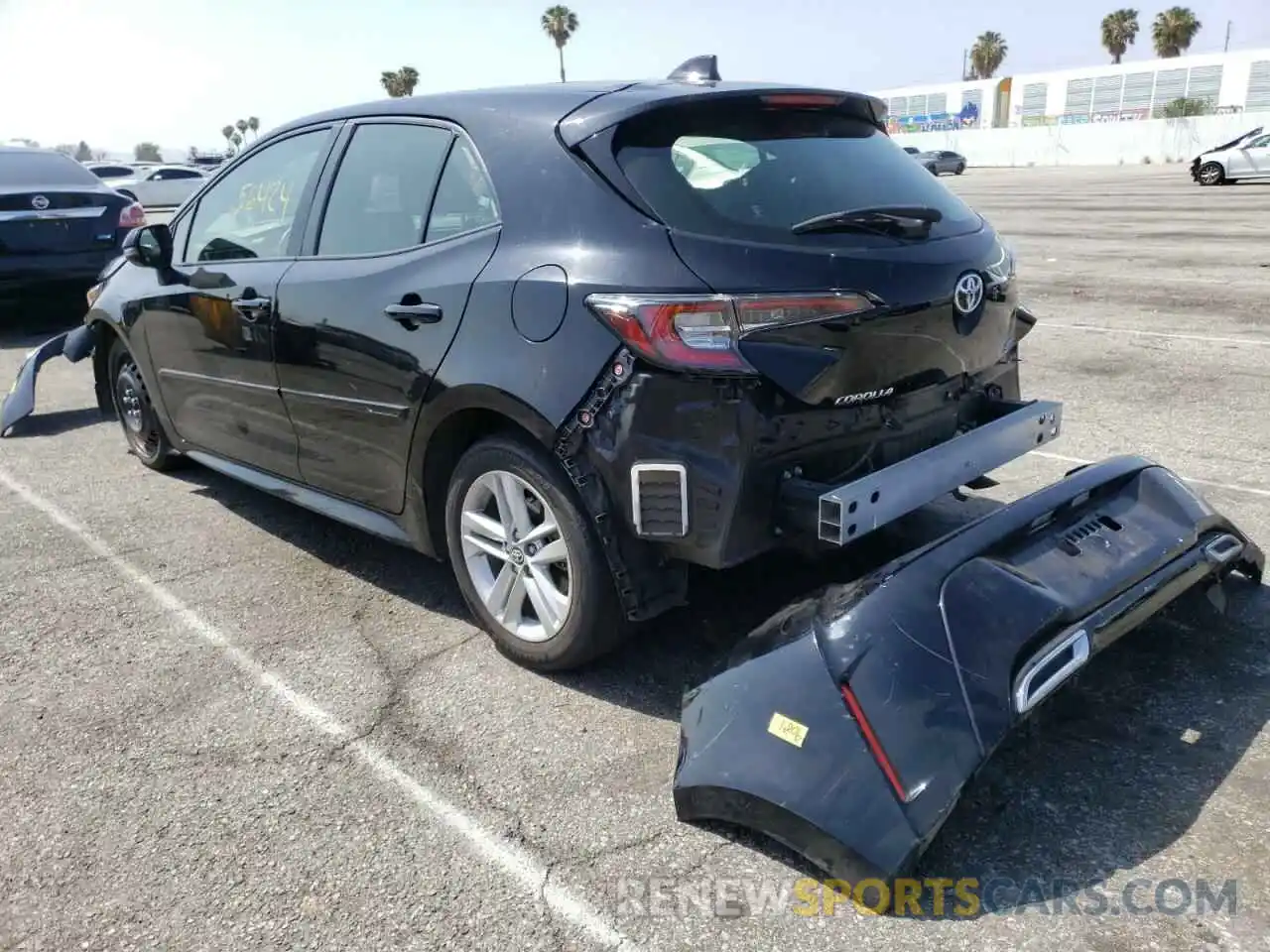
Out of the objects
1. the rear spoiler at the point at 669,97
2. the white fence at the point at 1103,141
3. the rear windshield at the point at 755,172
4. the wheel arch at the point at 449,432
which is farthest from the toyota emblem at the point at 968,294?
the white fence at the point at 1103,141

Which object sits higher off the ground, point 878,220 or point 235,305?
point 878,220

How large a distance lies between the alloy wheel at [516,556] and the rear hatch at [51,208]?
863 centimetres

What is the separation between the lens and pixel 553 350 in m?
2.96

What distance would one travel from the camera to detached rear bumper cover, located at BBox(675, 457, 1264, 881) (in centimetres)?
230

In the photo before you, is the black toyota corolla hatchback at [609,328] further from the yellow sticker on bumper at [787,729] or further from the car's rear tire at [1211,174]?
Result: the car's rear tire at [1211,174]

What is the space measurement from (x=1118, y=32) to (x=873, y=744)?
93.8 metres

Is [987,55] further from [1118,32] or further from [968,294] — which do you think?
[968,294]

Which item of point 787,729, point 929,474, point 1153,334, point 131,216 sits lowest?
point 1153,334

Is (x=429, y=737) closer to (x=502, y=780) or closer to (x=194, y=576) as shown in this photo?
(x=502, y=780)

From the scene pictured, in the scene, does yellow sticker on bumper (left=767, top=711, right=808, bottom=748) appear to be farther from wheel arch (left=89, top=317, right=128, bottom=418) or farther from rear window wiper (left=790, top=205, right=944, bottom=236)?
wheel arch (left=89, top=317, right=128, bottom=418)

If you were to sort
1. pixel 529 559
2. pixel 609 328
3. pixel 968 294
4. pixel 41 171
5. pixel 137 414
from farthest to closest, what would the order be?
pixel 41 171, pixel 137 414, pixel 529 559, pixel 968 294, pixel 609 328

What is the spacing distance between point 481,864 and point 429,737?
64 cm

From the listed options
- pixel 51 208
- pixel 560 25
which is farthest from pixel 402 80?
pixel 51 208

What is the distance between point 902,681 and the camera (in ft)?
7.95
